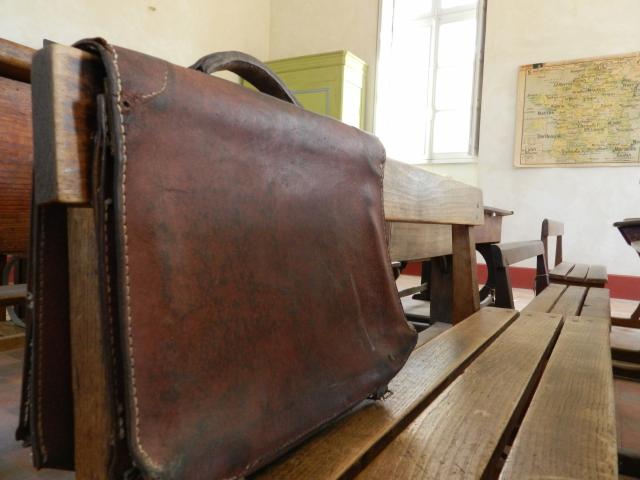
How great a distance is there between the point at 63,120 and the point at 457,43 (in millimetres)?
5754

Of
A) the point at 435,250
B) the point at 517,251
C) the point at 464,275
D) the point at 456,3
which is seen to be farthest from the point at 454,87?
the point at 464,275

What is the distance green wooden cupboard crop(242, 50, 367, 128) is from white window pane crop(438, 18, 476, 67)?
3.23ft

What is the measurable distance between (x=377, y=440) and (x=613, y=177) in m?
5.08

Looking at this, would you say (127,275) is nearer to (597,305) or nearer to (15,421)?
(15,421)

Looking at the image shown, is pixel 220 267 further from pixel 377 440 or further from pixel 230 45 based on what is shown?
pixel 230 45

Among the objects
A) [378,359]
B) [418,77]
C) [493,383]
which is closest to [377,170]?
[378,359]

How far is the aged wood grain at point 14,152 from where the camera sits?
0.70 m

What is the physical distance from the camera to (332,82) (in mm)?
5781

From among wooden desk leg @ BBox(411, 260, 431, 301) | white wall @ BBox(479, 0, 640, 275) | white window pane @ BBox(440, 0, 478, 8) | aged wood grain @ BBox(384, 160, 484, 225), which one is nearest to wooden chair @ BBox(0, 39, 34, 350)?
aged wood grain @ BBox(384, 160, 484, 225)

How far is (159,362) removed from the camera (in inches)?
14.4

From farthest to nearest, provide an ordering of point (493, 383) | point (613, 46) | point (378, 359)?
1. point (613, 46)
2. point (493, 383)
3. point (378, 359)

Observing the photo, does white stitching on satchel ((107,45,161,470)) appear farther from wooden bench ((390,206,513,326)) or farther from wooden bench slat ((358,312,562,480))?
wooden bench ((390,206,513,326))

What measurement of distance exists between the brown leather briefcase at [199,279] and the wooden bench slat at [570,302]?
1309mm

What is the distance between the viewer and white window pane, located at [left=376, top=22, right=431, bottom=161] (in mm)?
5609
